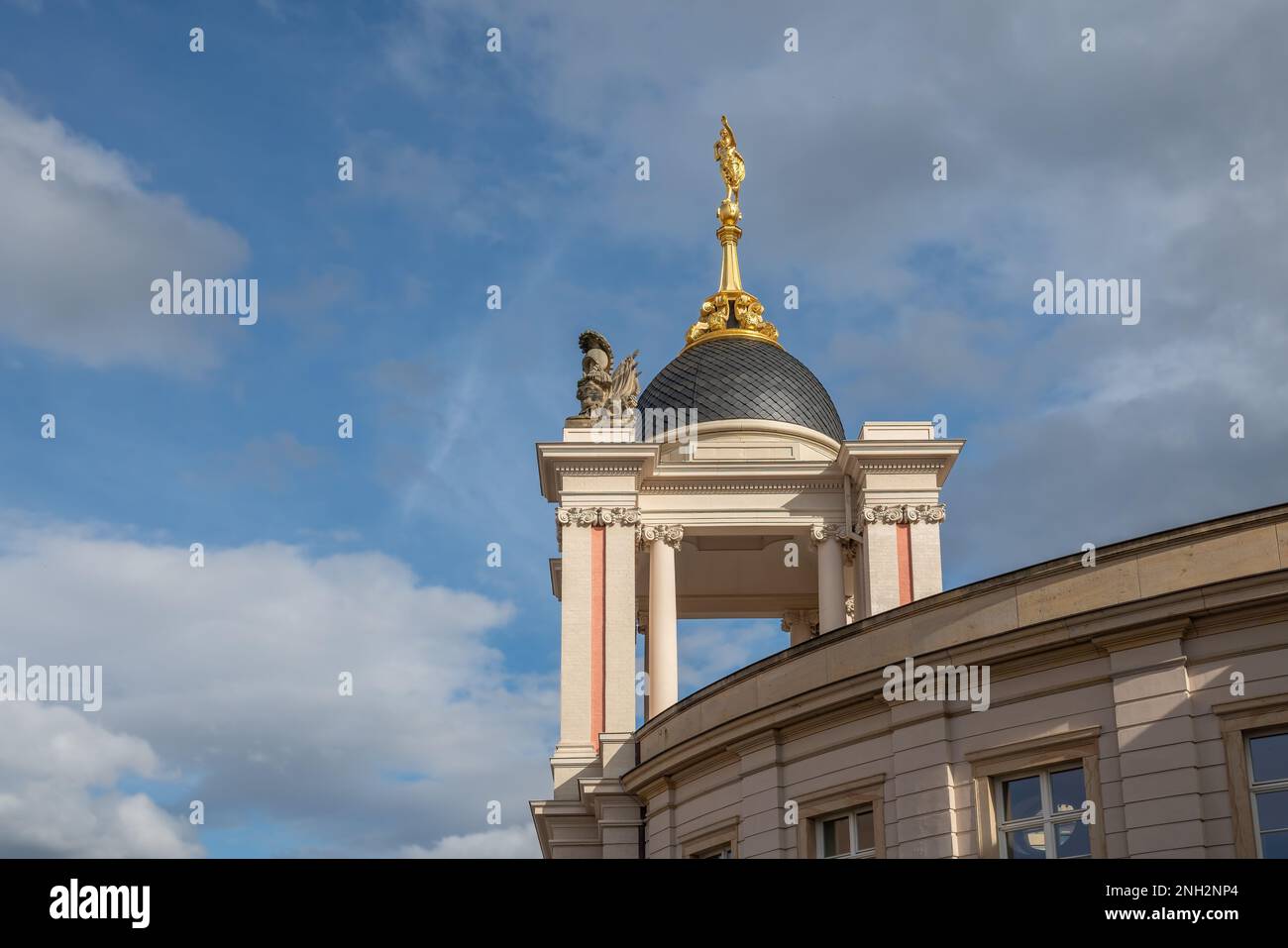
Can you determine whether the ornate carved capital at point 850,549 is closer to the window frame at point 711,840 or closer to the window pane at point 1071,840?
the window frame at point 711,840

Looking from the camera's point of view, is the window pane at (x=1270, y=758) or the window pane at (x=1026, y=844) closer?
the window pane at (x=1270, y=758)

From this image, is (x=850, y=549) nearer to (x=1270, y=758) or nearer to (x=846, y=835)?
(x=846, y=835)

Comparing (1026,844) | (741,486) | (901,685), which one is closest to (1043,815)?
(1026,844)

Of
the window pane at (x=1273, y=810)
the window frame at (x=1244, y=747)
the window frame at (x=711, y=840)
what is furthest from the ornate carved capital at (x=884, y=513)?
the window pane at (x=1273, y=810)

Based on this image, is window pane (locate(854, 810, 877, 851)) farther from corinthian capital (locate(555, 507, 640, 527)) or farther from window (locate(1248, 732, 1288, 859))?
corinthian capital (locate(555, 507, 640, 527))

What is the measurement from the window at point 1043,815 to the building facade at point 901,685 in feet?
0.11

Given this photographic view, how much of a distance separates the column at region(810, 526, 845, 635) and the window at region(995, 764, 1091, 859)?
2150cm

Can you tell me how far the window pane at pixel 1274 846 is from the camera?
22.7 meters

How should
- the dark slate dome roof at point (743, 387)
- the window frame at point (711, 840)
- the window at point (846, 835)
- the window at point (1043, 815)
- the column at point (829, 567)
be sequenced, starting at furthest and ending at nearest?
the dark slate dome roof at point (743, 387) → the column at point (829, 567) → the window frame at point (711, 840) → the window at point (846, 835) → the window at point (1043, 815)

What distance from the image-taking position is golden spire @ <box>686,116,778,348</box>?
5694 cm

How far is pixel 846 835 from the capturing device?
28.9 metres

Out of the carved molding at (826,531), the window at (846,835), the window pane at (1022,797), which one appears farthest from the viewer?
the carved molding at (826,531)
